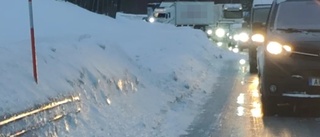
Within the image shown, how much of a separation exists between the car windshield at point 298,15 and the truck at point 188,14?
4334 centimetres

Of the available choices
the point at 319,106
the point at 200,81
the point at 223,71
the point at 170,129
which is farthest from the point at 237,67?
the point at 170,129

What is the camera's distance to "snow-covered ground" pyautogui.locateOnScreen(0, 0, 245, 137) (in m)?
8.42

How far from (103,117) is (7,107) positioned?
102 inches

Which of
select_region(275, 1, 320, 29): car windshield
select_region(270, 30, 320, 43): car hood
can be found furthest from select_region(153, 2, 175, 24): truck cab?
select_region(270, 30, 320, 43): car hood

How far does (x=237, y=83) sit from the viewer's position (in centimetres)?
1666

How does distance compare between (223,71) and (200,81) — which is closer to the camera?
(200,81)

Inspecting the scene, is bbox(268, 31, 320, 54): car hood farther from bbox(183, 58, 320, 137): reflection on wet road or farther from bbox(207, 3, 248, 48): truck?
bbox(207, 3, 248, 48): truck

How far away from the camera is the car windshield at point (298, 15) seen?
11.5 metres

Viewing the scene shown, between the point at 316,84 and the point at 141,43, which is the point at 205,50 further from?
the point at 316,84

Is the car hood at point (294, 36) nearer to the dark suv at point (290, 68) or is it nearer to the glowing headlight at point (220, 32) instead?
the dark suv at point (290, 68)

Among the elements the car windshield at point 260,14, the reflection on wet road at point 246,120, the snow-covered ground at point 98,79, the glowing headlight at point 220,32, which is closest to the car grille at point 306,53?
the reflection on wet road at point 246,120

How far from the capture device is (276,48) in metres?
10.8

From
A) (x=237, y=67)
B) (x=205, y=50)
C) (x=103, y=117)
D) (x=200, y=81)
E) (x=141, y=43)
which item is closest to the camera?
(x=103, y=117)

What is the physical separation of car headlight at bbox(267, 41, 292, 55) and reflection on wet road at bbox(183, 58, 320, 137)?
1138mm
